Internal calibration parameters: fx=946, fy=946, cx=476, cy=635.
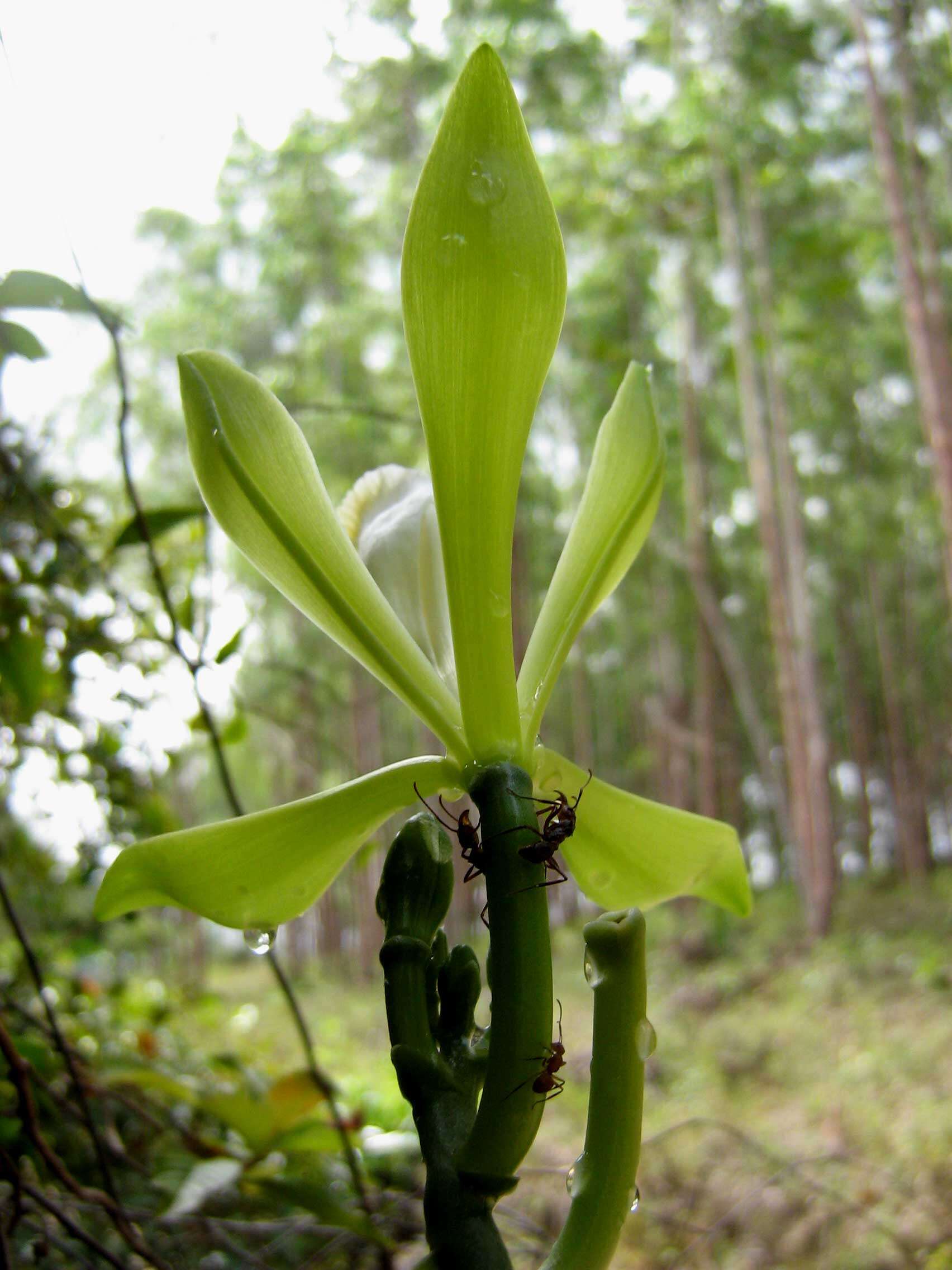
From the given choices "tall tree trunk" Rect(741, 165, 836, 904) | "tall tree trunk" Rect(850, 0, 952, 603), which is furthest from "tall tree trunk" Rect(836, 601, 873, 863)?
"tall tree trunk" Rect(850, 0, 952, 603)

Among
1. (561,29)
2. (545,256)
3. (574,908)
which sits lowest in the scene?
(574,908)

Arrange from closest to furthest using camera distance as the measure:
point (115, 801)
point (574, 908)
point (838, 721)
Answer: point (115, 801) → point (574, 908) → point (838, 721)

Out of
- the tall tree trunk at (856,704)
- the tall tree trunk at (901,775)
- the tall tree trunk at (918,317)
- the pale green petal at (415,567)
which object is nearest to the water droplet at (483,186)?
the pale green petal at (415,567)

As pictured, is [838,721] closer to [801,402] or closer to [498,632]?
[801,402]

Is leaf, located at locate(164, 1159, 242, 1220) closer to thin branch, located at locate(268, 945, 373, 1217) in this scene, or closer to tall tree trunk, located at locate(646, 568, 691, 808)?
thin branch, located at locate(268, 945, 373, 1217)

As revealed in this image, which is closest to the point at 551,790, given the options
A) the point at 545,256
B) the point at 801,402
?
the point at 545,256

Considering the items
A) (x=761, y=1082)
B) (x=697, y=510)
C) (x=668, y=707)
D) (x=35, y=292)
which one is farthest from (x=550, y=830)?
(x=668, y=707)
